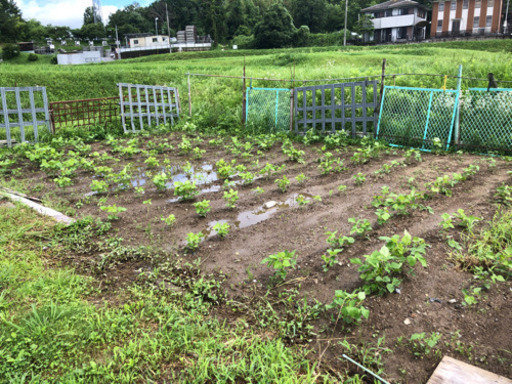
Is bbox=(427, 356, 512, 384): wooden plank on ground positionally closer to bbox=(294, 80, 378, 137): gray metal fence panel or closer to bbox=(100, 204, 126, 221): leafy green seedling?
bbox=(100, 204, 126, 221): leafy green seedling

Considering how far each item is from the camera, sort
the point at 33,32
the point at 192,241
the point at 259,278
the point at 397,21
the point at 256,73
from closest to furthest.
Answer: the point at 259,278, the point at 192,241, the point at 256,73, the point at 397,21, the point at 33,32

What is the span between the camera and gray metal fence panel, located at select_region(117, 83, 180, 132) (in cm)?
1112

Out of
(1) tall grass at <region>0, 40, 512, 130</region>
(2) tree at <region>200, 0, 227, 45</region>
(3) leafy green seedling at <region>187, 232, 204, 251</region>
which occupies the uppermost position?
(2) tree at <region>200, 0, 227, 45</region>

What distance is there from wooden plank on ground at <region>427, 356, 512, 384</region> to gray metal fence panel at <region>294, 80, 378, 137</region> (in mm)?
7126

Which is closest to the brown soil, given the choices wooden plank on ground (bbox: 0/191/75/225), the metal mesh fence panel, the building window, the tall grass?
wooden plank on ground (bbox: 0/191/75/225)

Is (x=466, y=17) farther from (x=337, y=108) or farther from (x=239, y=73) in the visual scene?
(x=337, y=108)

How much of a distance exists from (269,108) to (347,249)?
767 cm

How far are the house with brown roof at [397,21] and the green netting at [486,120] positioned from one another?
42.4 meters

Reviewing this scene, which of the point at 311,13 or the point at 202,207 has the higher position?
the point at 311,13

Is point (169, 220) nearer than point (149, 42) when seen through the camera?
Yes

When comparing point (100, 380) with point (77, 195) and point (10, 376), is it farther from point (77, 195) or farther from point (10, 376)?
point (77, 195)

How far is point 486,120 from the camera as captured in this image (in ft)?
25.4

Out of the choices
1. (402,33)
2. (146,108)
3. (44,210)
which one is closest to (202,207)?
(44,210)

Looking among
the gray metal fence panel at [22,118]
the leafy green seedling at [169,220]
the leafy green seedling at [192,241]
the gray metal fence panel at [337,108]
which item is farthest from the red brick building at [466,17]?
the leafy green seedling at [192,241]
